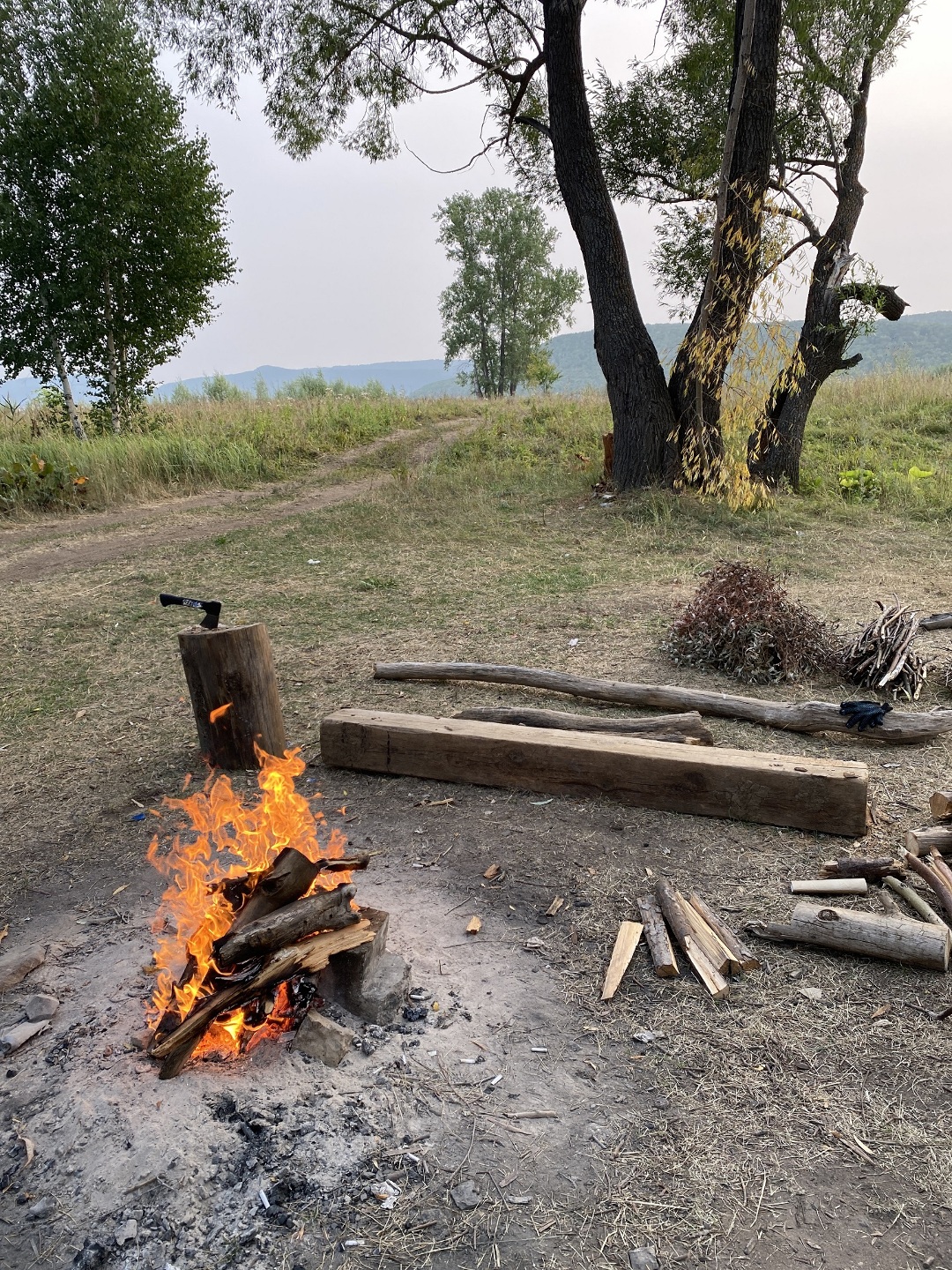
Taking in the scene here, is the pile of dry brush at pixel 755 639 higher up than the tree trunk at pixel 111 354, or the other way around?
the tree trunk at pixel 111 354

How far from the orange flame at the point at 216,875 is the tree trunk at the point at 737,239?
701 cm

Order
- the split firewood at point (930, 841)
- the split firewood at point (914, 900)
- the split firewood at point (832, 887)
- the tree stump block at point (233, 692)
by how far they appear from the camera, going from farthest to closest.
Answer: the tree stump block at point (233, 692) → the split firewood at point (930, 841) → the split firewood at point (832, 887) → the split firewood at point (914, 900)

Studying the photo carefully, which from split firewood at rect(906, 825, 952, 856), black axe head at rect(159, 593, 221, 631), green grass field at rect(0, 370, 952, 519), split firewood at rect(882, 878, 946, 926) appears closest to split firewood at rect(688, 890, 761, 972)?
split firewood at rect(882, 878, 946, 926)

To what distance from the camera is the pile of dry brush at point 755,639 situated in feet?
17.5

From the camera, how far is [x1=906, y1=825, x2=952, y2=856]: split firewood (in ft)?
10.6

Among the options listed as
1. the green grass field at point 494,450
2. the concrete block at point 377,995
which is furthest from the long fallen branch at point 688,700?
the green grass field at point 494,450

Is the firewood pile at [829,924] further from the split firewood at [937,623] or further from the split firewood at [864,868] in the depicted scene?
the split firewood at [937,623]

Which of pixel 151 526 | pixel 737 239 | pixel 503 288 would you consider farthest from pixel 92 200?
pixel 503 288

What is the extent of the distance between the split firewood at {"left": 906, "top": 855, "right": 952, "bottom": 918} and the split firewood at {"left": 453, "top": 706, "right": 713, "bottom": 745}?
1180mm

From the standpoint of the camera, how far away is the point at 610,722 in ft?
14.4

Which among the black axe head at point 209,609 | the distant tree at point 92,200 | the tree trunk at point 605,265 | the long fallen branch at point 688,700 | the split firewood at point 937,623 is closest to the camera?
the black axe head at point 209,609

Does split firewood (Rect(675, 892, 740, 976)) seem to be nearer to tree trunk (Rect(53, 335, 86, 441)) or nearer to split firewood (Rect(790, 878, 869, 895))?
split firewood (Rect(790, 878, 869, 895))

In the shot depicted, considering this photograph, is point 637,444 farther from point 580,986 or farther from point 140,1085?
point 140,1085

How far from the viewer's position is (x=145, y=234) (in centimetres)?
1711
